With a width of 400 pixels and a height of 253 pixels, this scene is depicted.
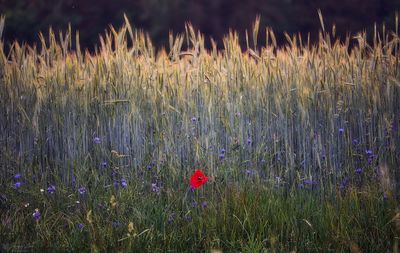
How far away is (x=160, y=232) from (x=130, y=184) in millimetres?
400

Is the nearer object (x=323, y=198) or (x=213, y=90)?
(x=323, y=198)

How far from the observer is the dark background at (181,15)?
9.66 meters

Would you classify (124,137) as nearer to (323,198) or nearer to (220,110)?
(220,110)

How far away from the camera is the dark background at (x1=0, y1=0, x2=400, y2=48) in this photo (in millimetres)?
9664

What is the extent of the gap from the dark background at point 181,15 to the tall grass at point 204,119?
251 inches

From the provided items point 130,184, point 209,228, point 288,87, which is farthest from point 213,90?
point 209,228

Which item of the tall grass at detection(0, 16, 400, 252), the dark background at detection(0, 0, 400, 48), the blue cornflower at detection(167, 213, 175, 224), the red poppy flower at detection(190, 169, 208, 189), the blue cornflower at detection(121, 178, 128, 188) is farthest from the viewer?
the dark background at detection(0, 0, 400, 48)

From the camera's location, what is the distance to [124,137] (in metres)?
3.13

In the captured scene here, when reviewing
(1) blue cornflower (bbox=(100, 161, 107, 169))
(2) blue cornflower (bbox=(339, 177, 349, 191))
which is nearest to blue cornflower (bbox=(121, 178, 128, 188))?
(1) blue cornflower (bbox=(100, 161, 107, 169))

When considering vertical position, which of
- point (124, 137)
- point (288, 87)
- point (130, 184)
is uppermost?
point (288, 87)

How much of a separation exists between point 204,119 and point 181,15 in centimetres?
739

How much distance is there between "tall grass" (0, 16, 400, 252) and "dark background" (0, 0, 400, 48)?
6.37 metres

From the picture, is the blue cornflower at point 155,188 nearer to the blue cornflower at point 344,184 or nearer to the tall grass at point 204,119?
the tall grass at point 204,119

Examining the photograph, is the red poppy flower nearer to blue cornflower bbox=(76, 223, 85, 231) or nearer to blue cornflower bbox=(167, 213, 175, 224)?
blue cornflower bbox=(167, 213, 175, 224)
